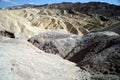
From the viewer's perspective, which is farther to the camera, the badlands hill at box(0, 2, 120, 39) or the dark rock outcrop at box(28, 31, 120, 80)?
the badlands hill at box(0, 2, 120, 39)

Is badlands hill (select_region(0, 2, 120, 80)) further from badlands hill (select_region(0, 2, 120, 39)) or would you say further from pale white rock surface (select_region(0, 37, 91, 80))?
badlands hill (select_region(0, 2, 120, 39))

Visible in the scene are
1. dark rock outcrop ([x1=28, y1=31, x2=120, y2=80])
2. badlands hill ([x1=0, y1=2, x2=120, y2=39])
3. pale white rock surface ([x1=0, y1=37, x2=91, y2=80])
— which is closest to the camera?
pale white rock surface ([x1=0, y1=37, x2=91, y2=80])

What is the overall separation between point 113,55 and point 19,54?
352cm

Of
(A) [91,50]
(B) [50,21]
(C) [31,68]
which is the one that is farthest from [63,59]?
(B) [50,21]

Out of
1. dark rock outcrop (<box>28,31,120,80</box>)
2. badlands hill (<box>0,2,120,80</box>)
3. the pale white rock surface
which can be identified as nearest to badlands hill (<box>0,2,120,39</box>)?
dark rock outcrop (<box>28,31,120,80</box>)

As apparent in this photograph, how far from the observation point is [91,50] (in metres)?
9.77

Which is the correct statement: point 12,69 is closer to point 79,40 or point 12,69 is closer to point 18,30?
point 79,40

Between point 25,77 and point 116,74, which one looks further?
point 116,74

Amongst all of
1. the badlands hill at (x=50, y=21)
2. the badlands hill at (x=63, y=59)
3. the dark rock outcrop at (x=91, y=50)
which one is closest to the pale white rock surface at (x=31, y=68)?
the badlands hill at (x=63, y=59)

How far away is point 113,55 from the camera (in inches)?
335

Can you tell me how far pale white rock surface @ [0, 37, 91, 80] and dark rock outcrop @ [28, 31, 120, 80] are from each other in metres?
0.62

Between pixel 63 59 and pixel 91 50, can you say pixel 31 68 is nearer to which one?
pixel 63 59

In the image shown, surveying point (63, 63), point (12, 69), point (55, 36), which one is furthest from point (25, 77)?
point (55, 36)

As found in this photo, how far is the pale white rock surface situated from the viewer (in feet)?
21.2
